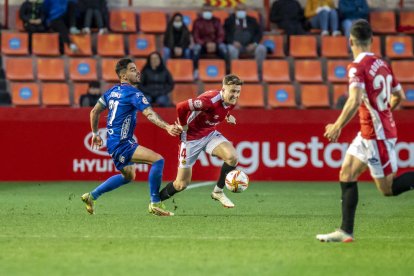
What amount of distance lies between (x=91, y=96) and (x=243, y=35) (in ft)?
11.8

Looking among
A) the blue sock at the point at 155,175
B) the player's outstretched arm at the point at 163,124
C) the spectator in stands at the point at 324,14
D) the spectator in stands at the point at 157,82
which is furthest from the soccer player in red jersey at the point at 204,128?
the spectator in stands at the point at 324,14

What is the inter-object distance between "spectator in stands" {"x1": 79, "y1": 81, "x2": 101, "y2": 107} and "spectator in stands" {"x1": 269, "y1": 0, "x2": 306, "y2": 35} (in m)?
4.48

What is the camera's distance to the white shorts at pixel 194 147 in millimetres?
12677

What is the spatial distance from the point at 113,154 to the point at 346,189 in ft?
12.1

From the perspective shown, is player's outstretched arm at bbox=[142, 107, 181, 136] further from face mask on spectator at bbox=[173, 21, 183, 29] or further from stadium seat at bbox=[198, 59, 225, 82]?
stadium seat at bbox=[198, 59, 225, 82]

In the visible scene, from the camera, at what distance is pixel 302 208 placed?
13227 millimetres

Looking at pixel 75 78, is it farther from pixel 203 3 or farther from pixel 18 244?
pixel 18 244

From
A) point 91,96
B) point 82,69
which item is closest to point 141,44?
point 82,69

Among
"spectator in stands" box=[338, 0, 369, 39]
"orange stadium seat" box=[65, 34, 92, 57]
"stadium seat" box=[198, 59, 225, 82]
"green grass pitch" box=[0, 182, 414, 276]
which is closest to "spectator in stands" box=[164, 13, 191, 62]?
"stadium seat" box=[198, 59, 225, 82]

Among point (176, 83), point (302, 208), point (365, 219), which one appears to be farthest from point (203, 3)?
point (365, 219)

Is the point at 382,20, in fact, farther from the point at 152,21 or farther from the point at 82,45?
the point at 82,45

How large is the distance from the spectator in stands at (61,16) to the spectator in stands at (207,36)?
7.89 feet

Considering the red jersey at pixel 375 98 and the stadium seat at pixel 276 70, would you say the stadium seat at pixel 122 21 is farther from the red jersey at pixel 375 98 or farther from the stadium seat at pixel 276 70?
the red jersey at pixel 375 98

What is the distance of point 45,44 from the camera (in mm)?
21297
